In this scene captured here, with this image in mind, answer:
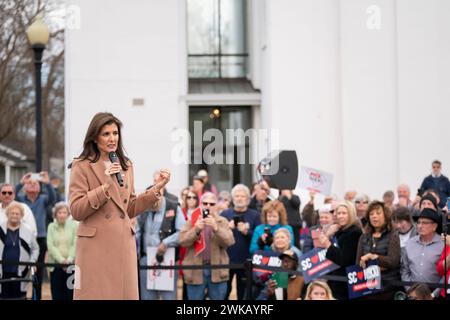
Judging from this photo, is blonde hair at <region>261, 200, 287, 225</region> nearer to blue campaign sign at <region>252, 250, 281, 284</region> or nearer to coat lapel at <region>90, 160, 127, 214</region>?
blue campaign sign at <region>252, 250, 281, 284</region>

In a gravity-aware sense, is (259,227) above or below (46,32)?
below

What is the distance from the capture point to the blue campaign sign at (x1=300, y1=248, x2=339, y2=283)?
460 inches

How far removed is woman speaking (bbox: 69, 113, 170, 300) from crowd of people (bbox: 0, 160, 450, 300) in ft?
10.8

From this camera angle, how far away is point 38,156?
62.1 feet

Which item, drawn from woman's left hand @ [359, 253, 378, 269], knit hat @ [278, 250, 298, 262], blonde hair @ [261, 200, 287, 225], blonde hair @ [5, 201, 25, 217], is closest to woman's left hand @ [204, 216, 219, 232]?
knit hat @ [278, 250, 298, 262]

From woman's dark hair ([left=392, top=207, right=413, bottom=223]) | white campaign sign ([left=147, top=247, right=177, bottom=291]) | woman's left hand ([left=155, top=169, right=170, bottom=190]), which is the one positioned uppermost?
woman's left hand ([left=155, top=169, right=170, bottom=190])

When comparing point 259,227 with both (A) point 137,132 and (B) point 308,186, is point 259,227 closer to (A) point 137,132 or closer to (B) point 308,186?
(B) point 308,186

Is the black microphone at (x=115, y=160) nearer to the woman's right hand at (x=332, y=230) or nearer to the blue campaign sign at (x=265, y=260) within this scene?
the woman's right hand at (x=332, y=230)

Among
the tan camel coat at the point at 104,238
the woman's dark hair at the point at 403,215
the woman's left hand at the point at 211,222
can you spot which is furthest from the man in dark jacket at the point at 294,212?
the tan camel coat at the point at 104,238

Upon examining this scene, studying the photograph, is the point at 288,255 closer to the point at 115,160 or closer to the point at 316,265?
the point at 316,265

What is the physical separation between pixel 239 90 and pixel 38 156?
27.7ft
